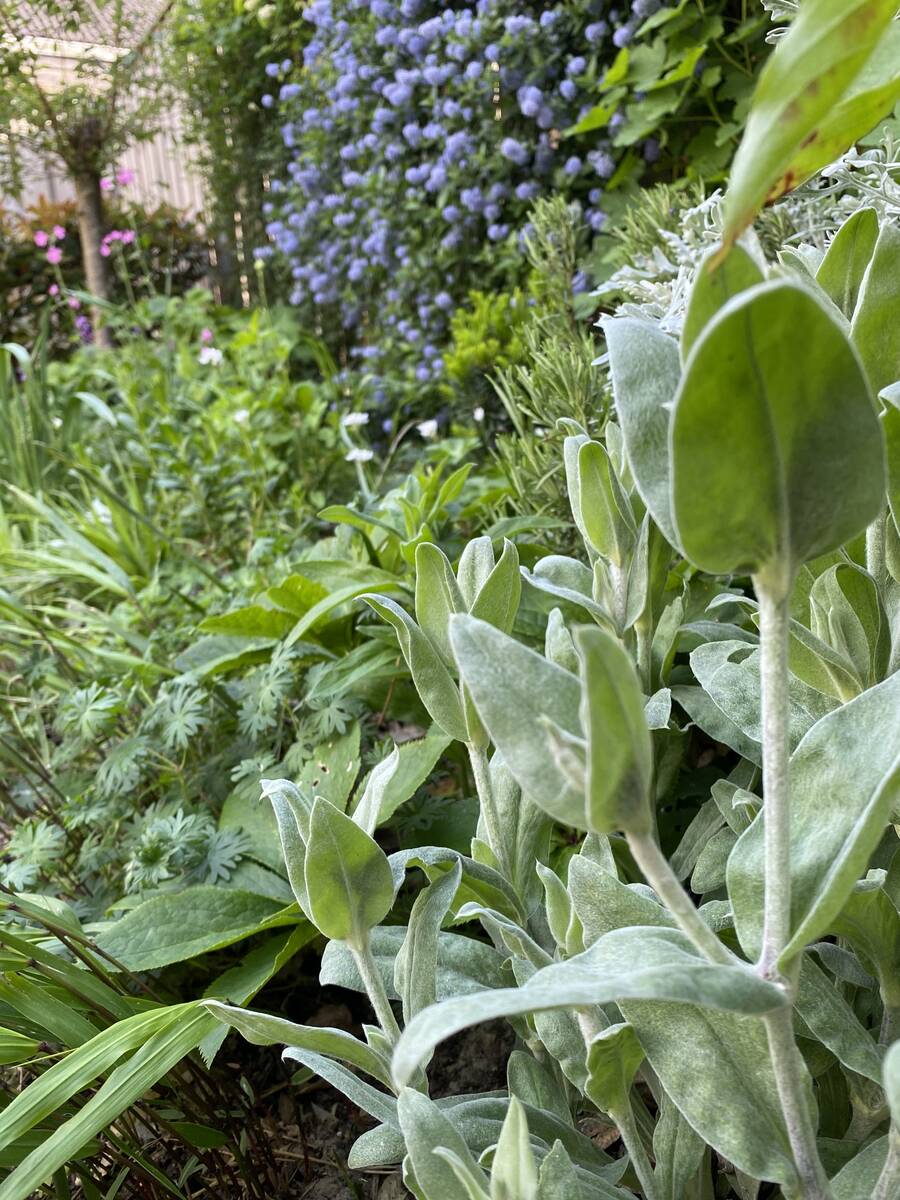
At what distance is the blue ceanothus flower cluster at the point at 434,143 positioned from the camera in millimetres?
2865

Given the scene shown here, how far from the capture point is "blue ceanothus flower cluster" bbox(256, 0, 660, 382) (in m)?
2.87

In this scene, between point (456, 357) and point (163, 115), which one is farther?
point (163, 115)

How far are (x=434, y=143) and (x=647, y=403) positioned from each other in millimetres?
3345

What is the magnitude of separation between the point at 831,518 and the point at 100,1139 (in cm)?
95

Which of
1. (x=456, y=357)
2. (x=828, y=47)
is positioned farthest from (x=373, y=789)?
(x=456, y=357)

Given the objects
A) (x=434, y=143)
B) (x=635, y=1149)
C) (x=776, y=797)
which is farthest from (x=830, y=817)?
(x=434, y=143)

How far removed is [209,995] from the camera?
3.76 ft

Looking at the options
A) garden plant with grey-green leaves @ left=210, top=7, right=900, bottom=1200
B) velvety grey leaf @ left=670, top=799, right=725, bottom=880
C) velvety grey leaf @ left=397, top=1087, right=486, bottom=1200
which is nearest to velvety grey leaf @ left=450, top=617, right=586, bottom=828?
garden plant with grey-green leaves @ left=210, top=7, right=900, bottom=1200

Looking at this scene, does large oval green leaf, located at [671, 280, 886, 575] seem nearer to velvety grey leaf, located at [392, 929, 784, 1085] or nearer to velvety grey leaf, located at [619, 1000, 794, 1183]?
velvety grey leaf, located at [392, 929, 784, 1085]

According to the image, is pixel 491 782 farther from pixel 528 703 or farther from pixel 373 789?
pixel 528 703

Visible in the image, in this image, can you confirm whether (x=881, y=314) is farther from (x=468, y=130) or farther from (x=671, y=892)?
(x=468, y=130)

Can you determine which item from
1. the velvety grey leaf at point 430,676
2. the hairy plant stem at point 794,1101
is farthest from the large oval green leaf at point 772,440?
the velvety grey leaf at point 430,676

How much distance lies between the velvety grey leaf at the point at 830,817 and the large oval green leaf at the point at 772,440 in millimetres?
113

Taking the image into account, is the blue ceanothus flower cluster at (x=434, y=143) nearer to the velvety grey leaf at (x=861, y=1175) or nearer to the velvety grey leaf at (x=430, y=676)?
the velvety grey leaf at (x=430, y=676)
